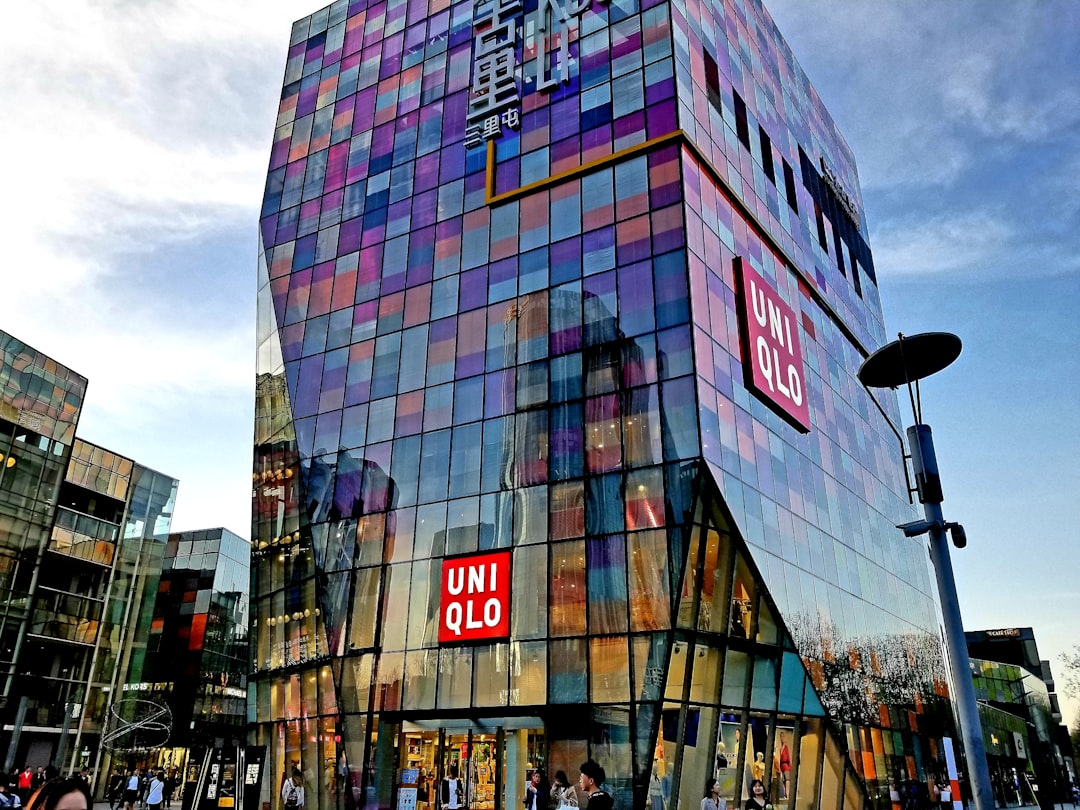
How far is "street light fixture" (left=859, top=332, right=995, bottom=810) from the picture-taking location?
10.6 metres

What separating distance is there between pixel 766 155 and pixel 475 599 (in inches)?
1045

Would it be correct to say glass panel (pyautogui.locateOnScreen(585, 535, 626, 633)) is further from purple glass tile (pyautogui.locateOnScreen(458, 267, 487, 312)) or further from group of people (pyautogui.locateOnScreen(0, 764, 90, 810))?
group of people (pyautogui.locateOnScreen(0, 764, 90, 810))

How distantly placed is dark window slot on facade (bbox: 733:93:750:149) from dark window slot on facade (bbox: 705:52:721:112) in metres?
1.89

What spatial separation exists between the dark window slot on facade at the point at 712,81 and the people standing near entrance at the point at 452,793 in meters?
28.6

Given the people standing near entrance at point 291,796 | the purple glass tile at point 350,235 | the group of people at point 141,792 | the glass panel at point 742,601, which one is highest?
the purple glass tile at point 350,235

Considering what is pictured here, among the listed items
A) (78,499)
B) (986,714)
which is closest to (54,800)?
(78,499)

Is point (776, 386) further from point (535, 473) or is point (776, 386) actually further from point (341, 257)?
point (341, 257)

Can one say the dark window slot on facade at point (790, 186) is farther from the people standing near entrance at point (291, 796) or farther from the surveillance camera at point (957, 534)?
the people standing near entrance at point (291, 796)

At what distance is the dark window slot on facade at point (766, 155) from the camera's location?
40.1 metres

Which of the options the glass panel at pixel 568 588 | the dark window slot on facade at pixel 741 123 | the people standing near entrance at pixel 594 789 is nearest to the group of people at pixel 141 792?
the glass panel at pixel 568 588

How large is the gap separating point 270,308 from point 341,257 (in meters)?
4.99

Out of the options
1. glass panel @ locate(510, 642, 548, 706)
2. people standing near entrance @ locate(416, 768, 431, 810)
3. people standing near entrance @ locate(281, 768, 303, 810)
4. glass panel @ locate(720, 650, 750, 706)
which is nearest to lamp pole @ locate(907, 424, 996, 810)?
glass panel @ locate(720, 650, 750, 706)

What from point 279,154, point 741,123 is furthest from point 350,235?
point 741,123

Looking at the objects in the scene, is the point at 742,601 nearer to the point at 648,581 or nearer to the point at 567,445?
the point at 648,581
